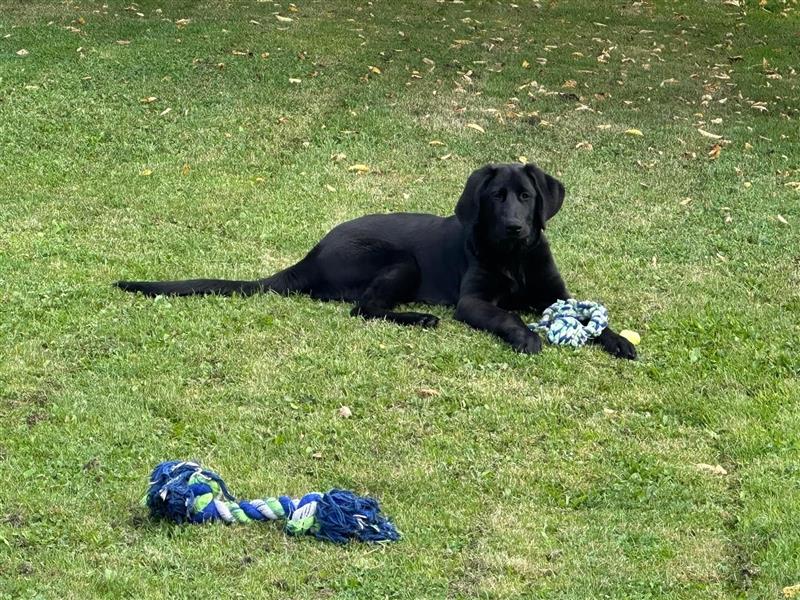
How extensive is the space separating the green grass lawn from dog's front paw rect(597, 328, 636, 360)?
0.09m

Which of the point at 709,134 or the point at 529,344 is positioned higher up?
the point at 529,344

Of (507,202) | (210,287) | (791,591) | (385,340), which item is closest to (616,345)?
(507,202)

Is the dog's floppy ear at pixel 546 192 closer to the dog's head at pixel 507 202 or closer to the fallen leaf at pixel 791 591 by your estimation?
the dog's head at pixel 507 202

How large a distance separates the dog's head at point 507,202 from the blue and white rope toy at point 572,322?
492mm

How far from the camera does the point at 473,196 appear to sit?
7.64 m

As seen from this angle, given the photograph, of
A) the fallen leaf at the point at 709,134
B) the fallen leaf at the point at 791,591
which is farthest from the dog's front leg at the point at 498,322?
the fallen leaf at the point at 709,134

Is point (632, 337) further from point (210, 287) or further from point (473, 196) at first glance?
point (210, 287)

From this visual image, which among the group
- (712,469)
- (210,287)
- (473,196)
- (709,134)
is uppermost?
(473,196)

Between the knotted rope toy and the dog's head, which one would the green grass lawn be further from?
the dog's head

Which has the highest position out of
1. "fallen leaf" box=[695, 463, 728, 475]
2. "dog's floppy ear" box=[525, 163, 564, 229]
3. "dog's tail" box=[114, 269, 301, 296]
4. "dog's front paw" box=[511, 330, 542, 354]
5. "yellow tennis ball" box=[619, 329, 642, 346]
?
"dog's floppy ear" box=[525, 163, 564, 229]

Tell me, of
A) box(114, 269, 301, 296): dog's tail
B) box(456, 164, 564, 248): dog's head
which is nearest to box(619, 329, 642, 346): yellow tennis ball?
box(456, 164, 564, 248): dog's head

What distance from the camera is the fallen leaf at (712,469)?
Result: 5402 mm

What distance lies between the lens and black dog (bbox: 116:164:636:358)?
7.53 m

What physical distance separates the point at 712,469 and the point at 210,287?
3.59 meters
